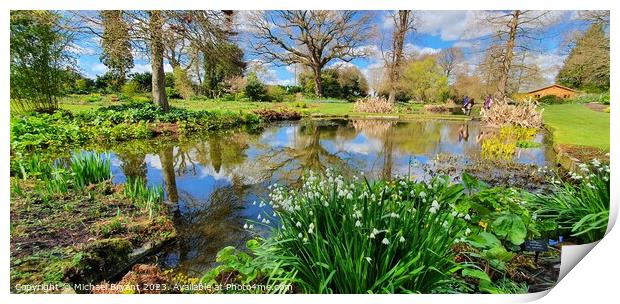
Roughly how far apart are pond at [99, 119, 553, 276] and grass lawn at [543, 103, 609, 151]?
17cm

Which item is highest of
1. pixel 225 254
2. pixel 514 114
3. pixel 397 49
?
pixel 397 49

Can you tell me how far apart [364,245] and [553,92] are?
106 inches

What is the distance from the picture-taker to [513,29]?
3.44 metres

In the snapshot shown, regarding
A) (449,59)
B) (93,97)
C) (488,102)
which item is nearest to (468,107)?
(488,102)

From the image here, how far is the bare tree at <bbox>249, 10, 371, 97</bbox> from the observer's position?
3418 millimetres

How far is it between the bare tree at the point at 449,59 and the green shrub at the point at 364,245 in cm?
155

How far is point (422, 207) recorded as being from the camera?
2.76 m

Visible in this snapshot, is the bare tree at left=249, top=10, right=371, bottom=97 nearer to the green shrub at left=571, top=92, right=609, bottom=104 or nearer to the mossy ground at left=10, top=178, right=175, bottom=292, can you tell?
the mossy ground at left=10, top=178, right=175, bottom=292

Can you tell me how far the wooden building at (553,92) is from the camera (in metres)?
3.63

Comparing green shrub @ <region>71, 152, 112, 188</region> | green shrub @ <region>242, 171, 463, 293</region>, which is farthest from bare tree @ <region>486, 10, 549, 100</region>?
green shrub @ <region>71, 152, 112, 188</region>

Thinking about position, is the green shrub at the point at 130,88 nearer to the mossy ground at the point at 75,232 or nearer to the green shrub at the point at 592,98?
the mossy ground at the point at 75,232

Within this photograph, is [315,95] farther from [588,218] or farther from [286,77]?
[588,218]

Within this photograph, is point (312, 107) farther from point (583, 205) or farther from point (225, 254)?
point (583, 205)
